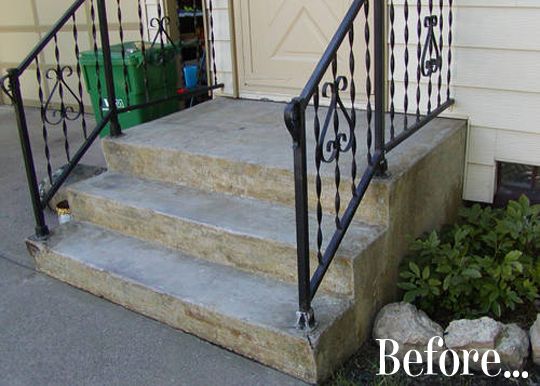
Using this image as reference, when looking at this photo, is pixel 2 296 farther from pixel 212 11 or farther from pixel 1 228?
pixel 212 11

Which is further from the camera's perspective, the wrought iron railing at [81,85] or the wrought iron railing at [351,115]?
the wrought iron railing at [81,85]

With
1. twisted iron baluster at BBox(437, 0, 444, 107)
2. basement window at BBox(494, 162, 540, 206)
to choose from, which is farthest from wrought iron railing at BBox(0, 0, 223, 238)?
basement window at BBox(494, 162, 540, 206)

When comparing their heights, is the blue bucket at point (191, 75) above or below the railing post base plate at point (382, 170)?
above

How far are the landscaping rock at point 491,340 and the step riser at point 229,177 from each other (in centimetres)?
56

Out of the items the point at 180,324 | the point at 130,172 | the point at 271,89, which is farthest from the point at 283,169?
the point at 271,89

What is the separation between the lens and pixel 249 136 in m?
3.69

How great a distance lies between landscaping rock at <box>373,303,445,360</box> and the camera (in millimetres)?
2645

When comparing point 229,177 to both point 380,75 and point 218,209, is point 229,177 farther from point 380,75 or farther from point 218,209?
point 380,75

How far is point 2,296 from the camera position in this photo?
334cm

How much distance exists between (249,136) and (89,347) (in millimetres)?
1480

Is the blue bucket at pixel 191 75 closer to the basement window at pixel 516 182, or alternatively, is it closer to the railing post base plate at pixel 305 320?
the basement window at pixel 516 182

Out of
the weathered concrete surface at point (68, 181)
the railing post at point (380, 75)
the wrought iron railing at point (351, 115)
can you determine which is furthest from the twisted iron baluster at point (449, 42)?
the weathered concrete surface at point (68, 181)

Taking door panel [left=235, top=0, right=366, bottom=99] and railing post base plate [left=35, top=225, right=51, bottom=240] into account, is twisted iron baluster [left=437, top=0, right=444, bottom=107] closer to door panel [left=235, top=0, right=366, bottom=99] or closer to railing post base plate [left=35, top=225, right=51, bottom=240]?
door panel [left=235, top=0, right=366, bottom=99]

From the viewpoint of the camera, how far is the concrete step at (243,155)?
2990 millimetres
